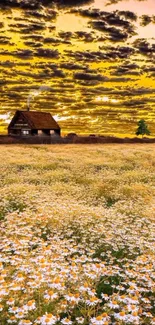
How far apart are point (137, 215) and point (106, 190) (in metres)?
4.42

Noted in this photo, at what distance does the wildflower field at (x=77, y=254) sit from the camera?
428 centimetres

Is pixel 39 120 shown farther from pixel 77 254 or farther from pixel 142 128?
pixel 77 254

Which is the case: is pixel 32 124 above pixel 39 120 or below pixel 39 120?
below

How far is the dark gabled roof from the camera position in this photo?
60.3 meters

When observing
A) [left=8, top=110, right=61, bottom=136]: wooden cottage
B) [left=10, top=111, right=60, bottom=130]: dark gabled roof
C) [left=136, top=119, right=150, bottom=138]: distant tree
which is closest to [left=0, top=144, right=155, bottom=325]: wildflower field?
[left=8, top=110, right=61, bottom=136]: wooden cottage

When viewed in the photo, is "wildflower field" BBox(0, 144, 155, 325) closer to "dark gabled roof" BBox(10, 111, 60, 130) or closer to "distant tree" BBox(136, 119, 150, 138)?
"dark gabled roof" BBox(10, 111, 60, 130)

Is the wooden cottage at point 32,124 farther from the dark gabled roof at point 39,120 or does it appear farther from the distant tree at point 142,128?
the distant tree at point 142,128

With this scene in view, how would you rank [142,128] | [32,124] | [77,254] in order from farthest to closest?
[142,128] → [32,124] → [77,254]

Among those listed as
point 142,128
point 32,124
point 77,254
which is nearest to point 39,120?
point 32,124

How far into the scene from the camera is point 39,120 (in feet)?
204

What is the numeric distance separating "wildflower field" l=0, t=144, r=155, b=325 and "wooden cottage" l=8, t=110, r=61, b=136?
138ft

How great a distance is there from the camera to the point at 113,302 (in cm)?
419

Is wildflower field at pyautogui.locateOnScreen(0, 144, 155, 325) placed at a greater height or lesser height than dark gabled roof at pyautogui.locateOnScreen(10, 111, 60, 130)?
lesser

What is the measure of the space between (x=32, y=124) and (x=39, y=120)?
2687 millimetres
